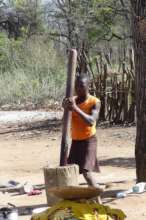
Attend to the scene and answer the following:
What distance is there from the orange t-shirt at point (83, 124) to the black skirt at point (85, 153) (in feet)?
0.19

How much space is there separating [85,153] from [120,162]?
3.78 metres

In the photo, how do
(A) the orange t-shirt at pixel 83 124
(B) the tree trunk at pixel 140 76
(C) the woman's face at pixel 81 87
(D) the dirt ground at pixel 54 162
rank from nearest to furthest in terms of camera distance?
(C) the woman's face at pixel 81 87 → (A) the orange t-shirt at pixel 83 124 → (D) the dirt ground at pixel 54 162 → (B) the tree trunk at pixel 140 76

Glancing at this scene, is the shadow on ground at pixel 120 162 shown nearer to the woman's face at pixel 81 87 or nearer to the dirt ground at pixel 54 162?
the dirt ground at pixel 54 162

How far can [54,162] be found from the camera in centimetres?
1033

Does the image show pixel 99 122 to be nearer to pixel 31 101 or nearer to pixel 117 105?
pixel 117 105

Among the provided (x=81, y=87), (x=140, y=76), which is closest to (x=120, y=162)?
(x=140, y=76)

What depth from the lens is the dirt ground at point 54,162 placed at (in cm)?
691

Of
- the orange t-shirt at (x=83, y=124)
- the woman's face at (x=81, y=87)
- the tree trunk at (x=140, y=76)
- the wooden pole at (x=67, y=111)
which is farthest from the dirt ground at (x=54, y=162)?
the woman's face at (x=81, y=87)

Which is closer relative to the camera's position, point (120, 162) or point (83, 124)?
point (83, 124)

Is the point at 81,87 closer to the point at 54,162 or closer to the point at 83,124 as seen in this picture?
the point at 83,124

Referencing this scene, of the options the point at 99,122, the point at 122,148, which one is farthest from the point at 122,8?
the point at 122,148

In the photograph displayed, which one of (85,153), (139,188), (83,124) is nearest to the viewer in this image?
(83,124)

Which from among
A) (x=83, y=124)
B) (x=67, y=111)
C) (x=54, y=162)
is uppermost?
(x=67, y=111)

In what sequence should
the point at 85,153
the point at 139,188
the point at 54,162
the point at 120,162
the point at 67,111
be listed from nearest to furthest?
1. the point at 67,111
2. the point at 85,153
3. the point at 139,188
4. the point at 120,162
5. the point at 54,162
